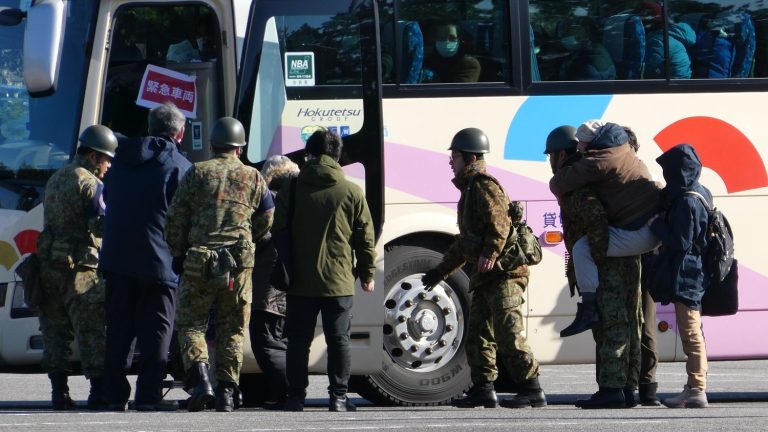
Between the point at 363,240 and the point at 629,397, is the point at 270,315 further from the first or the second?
the point at 629,397

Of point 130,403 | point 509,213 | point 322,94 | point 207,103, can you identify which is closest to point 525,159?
point 509,213

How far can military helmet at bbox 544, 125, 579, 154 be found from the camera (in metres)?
10.7

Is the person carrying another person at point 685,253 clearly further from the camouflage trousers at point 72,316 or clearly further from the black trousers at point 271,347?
the camouflage trousers at point 72,316

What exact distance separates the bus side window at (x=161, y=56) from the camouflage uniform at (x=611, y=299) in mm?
2811

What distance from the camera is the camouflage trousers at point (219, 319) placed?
10086 mm

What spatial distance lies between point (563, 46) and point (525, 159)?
0.92 meters

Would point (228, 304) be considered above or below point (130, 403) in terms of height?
above

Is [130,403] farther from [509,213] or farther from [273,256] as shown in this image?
[509,213]

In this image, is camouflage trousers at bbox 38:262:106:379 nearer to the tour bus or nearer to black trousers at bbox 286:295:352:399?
the tour bus

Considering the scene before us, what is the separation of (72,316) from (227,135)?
1.67 metres

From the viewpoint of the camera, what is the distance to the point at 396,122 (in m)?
11.2

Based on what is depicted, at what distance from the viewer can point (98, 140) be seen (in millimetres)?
10641

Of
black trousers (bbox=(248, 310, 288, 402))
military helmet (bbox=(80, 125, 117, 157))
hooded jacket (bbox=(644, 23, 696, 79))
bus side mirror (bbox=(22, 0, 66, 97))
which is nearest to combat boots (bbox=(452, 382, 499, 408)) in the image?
black trousers (bbox=(248, 310, 288, 402))

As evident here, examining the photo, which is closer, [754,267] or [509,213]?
[509,213]
